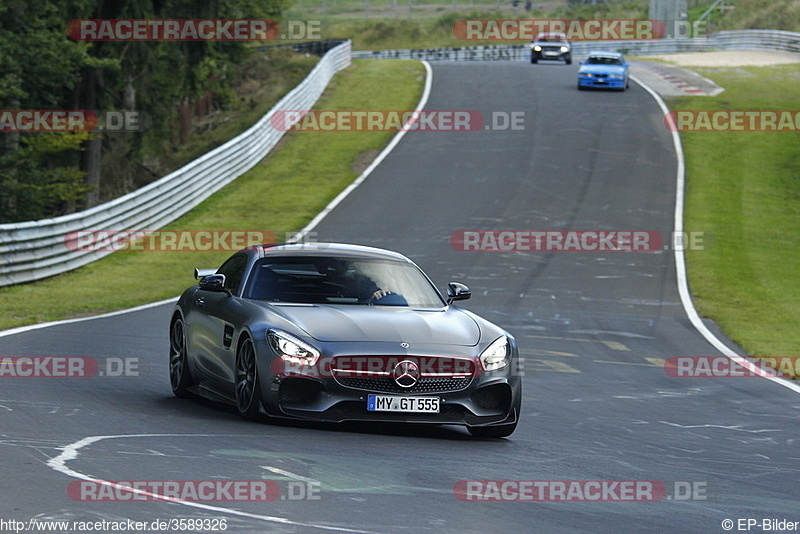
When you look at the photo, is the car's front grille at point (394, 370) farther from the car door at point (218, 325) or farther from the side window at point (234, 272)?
the side window at point (234, 272)

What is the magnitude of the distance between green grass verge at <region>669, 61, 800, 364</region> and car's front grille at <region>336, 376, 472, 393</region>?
898cm

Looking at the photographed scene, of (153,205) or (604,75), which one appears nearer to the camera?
(153,205)

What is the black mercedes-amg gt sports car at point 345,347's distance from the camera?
9.02 m

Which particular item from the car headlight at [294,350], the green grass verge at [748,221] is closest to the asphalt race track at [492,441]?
the car headlight at [294,350]

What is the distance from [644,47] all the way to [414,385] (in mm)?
64861

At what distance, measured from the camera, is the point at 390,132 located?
1634 inches

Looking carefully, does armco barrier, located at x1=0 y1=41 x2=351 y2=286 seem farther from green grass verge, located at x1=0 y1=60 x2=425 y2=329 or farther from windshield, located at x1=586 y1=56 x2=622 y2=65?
windshield, located at x1=586 y1=56 x2=622 y2=65

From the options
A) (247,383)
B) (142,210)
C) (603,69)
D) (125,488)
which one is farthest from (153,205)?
(603,69)

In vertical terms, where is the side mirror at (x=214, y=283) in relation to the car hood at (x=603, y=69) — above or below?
below

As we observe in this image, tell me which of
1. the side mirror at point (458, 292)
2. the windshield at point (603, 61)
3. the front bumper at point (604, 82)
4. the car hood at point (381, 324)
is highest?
the windshield at point (603, 61)

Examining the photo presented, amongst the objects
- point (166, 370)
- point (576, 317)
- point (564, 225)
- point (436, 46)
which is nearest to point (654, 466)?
point (166, 370)

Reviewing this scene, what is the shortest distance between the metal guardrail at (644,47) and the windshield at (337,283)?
191 ft

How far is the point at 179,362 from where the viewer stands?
11.1m

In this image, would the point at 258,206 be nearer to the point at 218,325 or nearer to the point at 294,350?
the point at 218,325
